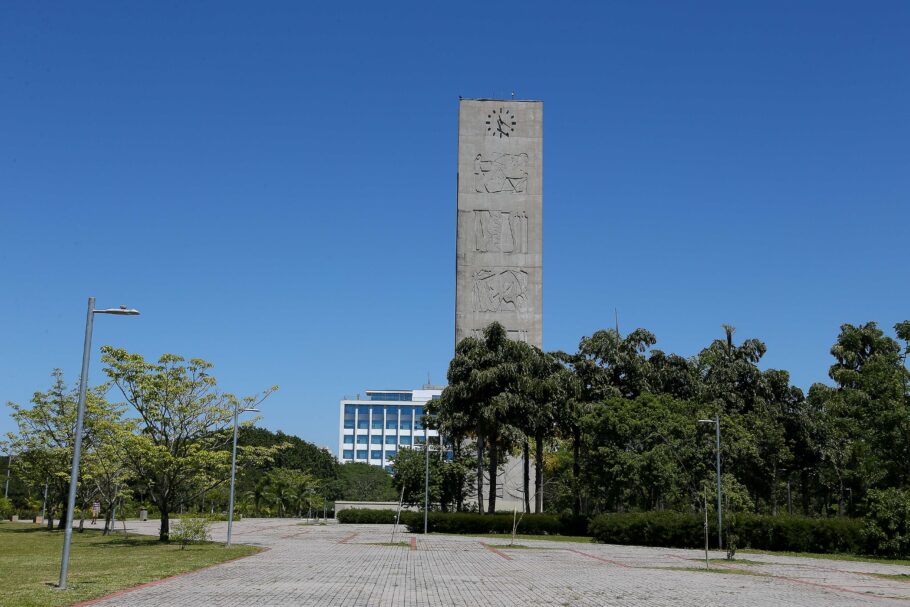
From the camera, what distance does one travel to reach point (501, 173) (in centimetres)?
7706

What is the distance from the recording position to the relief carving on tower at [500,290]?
74.9 meters

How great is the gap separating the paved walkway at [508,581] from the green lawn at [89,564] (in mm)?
917

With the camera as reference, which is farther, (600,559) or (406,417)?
(406,417)

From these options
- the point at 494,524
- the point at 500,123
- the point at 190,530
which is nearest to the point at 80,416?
the point at 190,530

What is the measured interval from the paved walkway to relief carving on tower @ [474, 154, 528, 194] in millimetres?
44599

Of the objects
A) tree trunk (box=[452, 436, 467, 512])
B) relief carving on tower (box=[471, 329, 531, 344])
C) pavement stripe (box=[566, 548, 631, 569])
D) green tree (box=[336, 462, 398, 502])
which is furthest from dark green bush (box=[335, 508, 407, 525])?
pavement stripe (box=[566, 548, 631, 569])

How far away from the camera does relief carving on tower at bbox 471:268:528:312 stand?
7494 centimetres

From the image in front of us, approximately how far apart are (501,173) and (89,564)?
56632 millimetres

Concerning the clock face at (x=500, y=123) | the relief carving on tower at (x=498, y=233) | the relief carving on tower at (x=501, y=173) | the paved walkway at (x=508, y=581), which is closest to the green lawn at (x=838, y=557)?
the paved walkway at (x=508, y=581)

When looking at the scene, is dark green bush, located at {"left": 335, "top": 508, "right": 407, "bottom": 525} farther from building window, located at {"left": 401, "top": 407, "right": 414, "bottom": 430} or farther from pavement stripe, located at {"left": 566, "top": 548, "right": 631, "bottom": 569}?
building window, located at {"left": 401, "top": 407, "right": 414, "bottom": 430}

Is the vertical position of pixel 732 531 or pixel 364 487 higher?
pixel 364 487

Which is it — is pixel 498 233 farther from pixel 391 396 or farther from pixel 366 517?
pixel 391 396

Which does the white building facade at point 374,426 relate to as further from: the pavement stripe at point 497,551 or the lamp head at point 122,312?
the lamp head at point 122,312

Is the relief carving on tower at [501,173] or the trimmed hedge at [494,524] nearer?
the trimmed hedge at [494,524]
